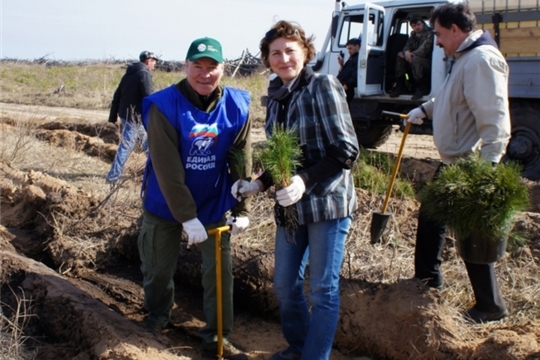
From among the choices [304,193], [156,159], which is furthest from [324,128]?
[156,159]

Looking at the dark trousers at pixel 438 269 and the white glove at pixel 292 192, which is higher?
the white glove at pixel 292 192

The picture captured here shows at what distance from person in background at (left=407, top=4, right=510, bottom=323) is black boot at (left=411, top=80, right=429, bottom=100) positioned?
5.69 metres

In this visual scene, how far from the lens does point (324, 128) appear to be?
320cm

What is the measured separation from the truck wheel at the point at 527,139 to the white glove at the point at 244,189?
630cm

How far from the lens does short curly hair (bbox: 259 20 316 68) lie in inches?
127

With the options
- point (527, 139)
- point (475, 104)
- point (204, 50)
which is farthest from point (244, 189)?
point (527, 139)

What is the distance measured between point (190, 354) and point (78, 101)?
1716cm

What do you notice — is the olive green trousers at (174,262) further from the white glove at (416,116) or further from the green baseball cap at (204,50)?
the white glove at (416,116)

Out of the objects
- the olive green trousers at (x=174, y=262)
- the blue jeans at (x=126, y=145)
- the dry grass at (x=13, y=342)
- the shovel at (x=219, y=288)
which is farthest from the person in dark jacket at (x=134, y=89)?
the shovel at (x=219, y=288)

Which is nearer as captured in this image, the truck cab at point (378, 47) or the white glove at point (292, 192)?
the white glove at point (292, 192)

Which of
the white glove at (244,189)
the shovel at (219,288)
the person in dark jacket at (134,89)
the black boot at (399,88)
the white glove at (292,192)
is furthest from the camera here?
the black boot at (399,88)

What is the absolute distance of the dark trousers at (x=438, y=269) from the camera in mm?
3812

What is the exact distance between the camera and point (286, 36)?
3215 millimetres

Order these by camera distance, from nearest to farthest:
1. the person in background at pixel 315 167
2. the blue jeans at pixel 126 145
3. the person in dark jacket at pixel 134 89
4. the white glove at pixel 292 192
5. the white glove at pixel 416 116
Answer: the white glove at pixel 292 192, the person in background at pixel 315 167, the white glove at pixel 416 116, the blue jeans at pixel 126 145, the person in dark jacket at pixel 134 89
